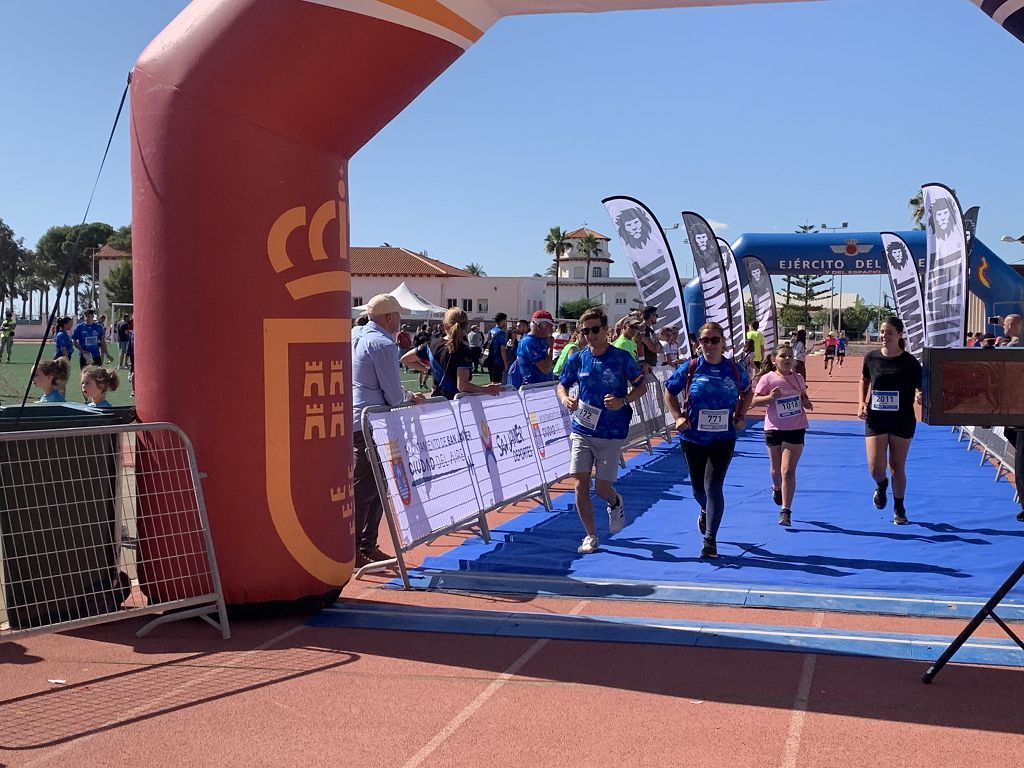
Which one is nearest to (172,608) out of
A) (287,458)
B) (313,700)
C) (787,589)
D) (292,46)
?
(287,458)

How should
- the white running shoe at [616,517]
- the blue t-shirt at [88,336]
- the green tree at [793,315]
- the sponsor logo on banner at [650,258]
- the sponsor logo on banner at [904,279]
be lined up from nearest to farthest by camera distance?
the white running shoe at [616,517] → the sponsor logo on banner at [650,258] → the sponsor logo on banner at [904,279] → the blue t-shirt at [88,336] → the green tree at [793,315]

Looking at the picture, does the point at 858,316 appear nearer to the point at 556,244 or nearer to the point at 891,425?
the point at 556,244

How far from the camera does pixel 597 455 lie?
846 centimetres

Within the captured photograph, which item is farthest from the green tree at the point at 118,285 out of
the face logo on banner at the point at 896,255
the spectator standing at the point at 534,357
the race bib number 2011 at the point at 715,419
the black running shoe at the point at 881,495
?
the race bib number 2011 at the point at 715,419

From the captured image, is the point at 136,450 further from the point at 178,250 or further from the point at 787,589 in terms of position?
the point at 787,589

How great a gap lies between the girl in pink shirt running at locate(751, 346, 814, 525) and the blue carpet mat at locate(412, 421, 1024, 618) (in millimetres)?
387

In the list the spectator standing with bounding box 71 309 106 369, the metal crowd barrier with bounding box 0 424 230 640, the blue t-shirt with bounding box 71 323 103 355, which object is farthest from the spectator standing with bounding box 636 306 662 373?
the blue t-shirt with bounding box 71 323 103 355

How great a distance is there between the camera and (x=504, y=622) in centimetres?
607

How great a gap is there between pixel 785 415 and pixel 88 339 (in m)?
21.3

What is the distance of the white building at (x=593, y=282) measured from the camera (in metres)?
120

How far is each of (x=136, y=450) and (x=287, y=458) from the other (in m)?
0.84

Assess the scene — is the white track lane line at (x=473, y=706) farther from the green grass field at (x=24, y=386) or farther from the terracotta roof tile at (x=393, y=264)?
the terracotta roof tile at (x=393, y=264)

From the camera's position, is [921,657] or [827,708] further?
[921,657]

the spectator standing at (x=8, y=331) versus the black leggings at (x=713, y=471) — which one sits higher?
the spectator standing at (x=8, y=331)
